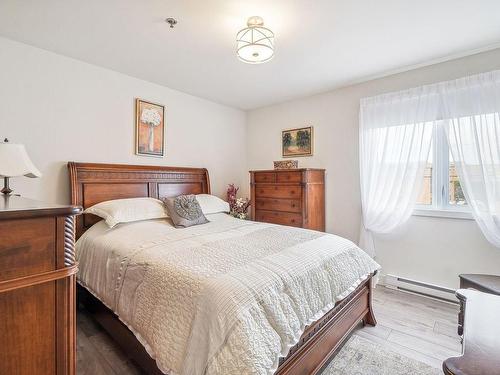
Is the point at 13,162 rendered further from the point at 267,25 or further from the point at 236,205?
the point at 236,205

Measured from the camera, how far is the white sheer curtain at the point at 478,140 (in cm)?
230

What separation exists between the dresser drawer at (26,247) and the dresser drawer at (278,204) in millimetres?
2717

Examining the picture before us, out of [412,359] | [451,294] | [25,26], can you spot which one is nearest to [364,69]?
[451,294]

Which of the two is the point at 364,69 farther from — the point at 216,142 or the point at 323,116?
the point at 216,142

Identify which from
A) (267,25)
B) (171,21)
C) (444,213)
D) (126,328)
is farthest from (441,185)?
(126,328)

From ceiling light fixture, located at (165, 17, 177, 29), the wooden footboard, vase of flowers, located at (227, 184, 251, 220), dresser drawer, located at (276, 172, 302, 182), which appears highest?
ceiling light fixture, located at (165, 17, 177, 29)

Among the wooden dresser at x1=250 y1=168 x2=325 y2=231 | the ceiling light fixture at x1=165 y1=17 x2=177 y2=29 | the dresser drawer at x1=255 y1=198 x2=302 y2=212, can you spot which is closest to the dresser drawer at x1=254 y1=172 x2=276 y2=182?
the wooden dresser at x1=250 y1=168 x2=325 y2=231

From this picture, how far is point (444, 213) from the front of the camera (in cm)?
266

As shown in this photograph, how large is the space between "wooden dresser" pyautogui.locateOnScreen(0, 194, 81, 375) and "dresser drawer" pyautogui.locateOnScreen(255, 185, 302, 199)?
2.66 metres

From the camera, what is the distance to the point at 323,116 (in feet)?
11.7

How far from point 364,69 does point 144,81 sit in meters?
2.62

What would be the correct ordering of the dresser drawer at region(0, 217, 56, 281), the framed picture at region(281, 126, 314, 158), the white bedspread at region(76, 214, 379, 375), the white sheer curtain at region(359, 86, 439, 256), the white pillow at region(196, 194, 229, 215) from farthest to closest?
the framed picture at region(281, 126, 314, 158)
the white pillow at region(196, 194, 229, 215)
the white sheer curtain at region(359, 86, 439, 256)
the white bedspread at region(76, 214, 379, 375)
the dresser drawer at region(0, 217, 56, 281)

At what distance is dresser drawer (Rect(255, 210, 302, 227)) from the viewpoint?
10.6ft

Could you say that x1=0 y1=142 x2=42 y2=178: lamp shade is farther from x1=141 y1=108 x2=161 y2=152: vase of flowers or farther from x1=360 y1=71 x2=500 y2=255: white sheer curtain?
x1=360 y1=71 x2=500 y2=255: white sheer curtain
